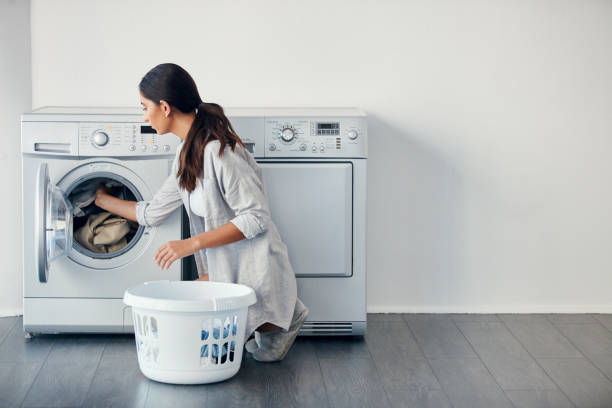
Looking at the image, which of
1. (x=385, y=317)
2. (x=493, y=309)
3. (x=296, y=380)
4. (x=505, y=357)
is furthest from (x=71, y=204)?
(x=493, y=309)

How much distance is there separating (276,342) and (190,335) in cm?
40

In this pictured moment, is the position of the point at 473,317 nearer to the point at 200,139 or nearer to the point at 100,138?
the point at 200,139

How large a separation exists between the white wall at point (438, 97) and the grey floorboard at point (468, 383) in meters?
0.73

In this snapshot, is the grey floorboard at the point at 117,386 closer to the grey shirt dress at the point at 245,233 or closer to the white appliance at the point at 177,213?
the white appliance at the point at 177,213

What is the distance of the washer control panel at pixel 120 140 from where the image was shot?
2955 mm

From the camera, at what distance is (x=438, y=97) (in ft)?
11.3

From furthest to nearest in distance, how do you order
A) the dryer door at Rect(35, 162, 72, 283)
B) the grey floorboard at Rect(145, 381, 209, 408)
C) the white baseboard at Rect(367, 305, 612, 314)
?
1. the white baseboard at Rect(367, 305, 612, 314)
2. the dryer door at Rect(35, 162, 72, 283)
3. the grey floorboard at Rect(145, 381, 209, 408)

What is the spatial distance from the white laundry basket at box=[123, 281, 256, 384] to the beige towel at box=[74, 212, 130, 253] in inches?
16.4

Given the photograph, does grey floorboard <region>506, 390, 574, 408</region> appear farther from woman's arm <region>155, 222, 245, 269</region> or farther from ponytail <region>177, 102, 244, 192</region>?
ponytail <region>177, 102, 244, 192</region>

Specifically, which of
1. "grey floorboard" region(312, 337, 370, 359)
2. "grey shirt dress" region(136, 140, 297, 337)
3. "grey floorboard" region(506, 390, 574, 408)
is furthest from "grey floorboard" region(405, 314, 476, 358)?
"grey shirt dress" region(136, 140, 297, 337)

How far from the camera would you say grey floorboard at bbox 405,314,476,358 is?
9.68 feet

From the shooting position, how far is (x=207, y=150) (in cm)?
262

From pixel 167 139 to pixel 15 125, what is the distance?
2.52ft

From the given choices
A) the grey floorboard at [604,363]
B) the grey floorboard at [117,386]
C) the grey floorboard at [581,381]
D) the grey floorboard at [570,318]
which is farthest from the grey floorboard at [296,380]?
the grey floorboard at [570,318]
